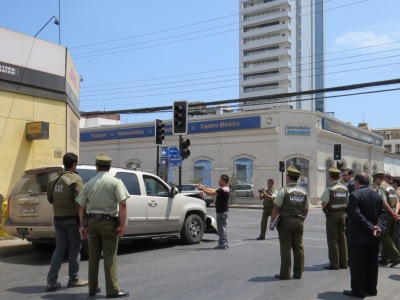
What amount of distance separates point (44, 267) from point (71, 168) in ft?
9.15

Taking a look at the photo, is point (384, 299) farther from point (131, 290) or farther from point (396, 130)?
point (396, 130)

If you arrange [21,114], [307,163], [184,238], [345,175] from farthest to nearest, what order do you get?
[307,163]
[21,114]
[184,238]
[345,175]

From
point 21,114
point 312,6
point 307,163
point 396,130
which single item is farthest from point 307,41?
point 21,114

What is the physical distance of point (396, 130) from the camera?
371 ft

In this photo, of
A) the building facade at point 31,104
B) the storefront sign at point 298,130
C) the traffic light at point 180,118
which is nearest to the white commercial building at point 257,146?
the storefront sign at point 298,130

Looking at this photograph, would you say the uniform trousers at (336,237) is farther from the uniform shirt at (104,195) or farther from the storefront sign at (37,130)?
the storefront sign at (37,130)

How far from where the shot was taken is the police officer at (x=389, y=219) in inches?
373

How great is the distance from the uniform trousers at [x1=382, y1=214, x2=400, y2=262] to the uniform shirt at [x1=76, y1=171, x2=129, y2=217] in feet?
18.3

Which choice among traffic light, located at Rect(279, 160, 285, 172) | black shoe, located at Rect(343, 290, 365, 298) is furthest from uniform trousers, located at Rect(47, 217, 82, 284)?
traffic light, located at Rect(279, 160, 285, 172)

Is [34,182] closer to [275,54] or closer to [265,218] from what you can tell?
[265,218]

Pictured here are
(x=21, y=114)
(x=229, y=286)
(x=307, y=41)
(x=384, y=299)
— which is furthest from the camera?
(x=307, y=41)

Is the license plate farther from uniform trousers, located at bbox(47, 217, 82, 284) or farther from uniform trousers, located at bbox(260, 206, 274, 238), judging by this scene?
uniform trousers, located at bbox(260, 206, 274, 238)

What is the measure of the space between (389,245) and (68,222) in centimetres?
621

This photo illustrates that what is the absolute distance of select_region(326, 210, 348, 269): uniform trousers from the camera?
29.6 feet
